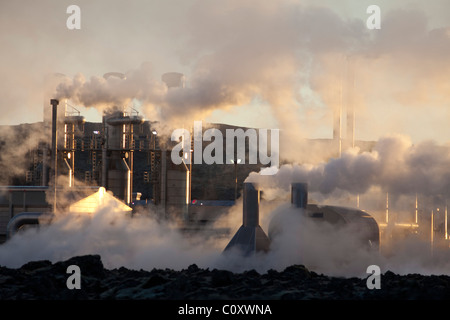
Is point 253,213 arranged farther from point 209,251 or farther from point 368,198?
point 368,198

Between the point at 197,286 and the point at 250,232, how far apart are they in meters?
6.95

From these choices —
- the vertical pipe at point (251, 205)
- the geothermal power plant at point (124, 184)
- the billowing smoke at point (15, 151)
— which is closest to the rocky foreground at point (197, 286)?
the vertical pipe at point (251, 205)

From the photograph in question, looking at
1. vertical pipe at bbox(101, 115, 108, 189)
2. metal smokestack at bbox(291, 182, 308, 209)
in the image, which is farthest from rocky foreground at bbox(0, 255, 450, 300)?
vertical pipe at bbox(101, 115, 108, 189)

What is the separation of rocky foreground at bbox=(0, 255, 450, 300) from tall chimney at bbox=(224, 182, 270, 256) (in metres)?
3.52

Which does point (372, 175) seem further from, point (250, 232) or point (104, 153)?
point (104, 153)

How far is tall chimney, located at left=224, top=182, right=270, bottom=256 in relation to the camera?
69.2 feet

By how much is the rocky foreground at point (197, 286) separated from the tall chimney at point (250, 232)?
3.52 metres

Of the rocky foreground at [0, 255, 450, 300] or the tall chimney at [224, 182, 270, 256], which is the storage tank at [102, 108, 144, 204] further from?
the rocky foreground at [0, 255, 450, 300]

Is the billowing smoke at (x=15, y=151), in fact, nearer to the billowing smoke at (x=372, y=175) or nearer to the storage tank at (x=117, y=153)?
the storage tank at (x=117, y=153)

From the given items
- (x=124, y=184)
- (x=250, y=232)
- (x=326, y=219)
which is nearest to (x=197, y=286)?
(x=250, y=232)

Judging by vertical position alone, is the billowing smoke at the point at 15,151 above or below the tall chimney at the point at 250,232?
above

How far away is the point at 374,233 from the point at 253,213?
245 inches

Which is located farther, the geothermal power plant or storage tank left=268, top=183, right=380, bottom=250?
the geothermal power plant

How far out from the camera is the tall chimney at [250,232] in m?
21.1
